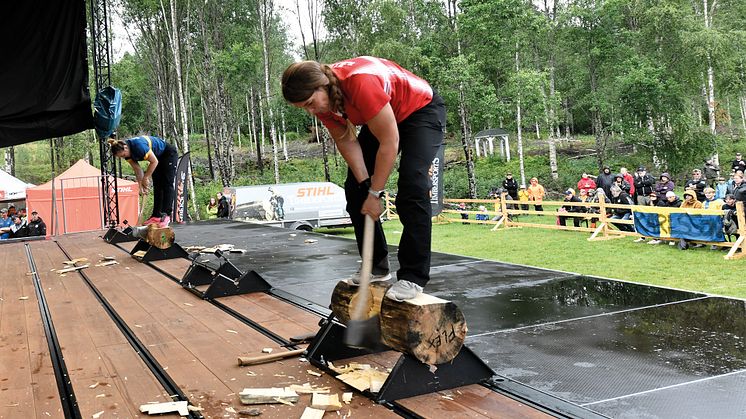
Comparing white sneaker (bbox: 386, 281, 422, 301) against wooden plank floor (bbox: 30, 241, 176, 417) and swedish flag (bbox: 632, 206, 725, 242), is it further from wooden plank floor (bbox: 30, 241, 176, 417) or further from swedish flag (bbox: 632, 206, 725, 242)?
swedish flag (bbox: 632, 206, 725, 242)

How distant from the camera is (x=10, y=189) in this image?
19500mm

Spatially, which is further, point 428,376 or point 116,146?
point 116,146

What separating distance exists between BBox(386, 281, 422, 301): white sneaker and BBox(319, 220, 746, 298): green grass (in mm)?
6161

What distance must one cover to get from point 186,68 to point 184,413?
28.4 metres

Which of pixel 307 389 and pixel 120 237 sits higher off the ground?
pixel 120 237

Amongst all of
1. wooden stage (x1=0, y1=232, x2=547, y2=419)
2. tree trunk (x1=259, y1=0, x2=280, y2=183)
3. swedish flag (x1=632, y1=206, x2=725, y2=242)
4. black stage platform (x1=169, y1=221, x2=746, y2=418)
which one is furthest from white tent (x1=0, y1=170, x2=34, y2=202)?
swedish flag (x1=632, y1=206, x2=725, y2=242)

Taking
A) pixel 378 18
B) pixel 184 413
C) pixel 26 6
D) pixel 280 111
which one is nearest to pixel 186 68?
pixel 280 111

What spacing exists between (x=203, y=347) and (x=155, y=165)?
12.7ft

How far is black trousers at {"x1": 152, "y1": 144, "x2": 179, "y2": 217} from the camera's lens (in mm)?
6941

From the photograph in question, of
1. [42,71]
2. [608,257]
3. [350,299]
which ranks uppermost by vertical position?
[42,71]

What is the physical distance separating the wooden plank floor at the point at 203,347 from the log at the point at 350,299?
11.6 inches

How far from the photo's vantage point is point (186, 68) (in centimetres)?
2841

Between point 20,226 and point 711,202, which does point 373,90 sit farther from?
point 20,226

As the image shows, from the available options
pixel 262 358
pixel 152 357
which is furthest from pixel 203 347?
pixel 262 358
